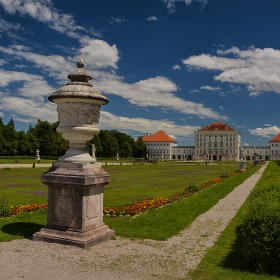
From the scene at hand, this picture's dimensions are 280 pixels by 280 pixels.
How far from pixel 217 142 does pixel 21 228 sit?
134 metres

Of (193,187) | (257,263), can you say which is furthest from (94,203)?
(193,187)

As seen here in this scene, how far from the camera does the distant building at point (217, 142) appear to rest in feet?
441

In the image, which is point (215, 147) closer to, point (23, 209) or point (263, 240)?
point (23, 209)

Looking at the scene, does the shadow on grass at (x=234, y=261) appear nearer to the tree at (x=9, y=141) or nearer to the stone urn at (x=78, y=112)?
the stone urn at (x=78, y=112)

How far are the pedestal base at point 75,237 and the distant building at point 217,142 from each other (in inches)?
5073

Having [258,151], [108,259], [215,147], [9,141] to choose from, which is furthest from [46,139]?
[258,151]

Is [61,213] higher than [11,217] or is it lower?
higher

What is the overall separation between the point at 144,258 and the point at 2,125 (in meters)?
68.9

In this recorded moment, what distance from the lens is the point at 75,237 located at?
6.49 metres

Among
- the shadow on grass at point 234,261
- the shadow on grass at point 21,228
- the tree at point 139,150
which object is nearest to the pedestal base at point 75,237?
the shadow on grass at point 21,228

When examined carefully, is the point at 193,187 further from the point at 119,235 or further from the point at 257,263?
the point at 257,263

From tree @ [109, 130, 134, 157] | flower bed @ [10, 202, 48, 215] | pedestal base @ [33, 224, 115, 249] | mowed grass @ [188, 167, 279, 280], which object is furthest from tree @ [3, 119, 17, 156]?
mowed grass @ [188, 167, 279, 280]

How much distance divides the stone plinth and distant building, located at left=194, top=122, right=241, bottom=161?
129m

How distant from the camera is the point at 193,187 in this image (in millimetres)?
16812
